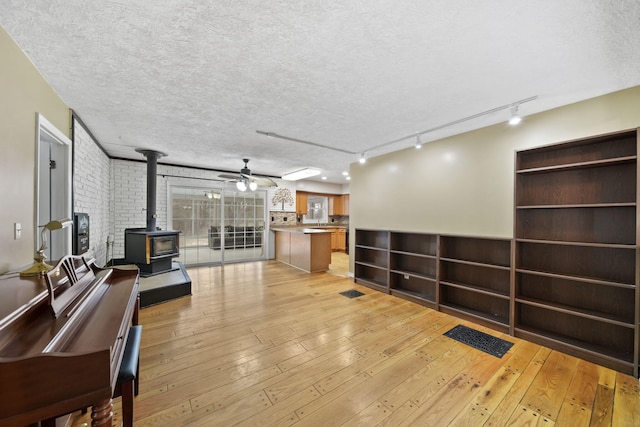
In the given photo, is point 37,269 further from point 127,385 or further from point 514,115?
point 514,115

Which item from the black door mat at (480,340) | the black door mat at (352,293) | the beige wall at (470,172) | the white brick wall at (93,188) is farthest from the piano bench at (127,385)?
the beige wall at (470,172)

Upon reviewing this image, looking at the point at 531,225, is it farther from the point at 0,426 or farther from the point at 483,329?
the point at 0,426

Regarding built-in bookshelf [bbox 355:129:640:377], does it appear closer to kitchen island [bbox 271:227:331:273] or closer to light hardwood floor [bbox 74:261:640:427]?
light hardwood floor [bbox 74:261:640:427]

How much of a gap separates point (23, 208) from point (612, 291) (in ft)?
16.8

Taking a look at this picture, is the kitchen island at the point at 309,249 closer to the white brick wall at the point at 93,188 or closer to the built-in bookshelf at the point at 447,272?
the built-in bookshelf at the point at 447,272

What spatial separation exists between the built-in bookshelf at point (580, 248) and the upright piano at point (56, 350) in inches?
136

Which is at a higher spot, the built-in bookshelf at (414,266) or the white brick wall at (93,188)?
the white brick wall at (93,188)

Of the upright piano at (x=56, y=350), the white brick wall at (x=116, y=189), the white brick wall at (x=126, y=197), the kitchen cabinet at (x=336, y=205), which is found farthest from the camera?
the kitchen cabinet at (x=336, y=205)

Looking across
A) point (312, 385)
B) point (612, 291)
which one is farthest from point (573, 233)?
point (312, 385)

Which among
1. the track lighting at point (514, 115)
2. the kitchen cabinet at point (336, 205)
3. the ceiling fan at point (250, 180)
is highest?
the track lighting at point (514, 115)

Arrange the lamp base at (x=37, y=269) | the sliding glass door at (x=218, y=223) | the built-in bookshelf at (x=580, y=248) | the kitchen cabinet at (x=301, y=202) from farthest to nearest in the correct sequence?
the kitchen cabinet at (x=301, y=202) → the sliding glass door at (x=218, y=223) → the built-in bookshelf at (x=580, y=248) → the lamp base at (x=37, y=269)

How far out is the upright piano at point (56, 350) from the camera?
0.81 meters

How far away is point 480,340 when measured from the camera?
267 cm

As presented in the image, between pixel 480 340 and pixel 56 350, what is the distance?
3.35 m
